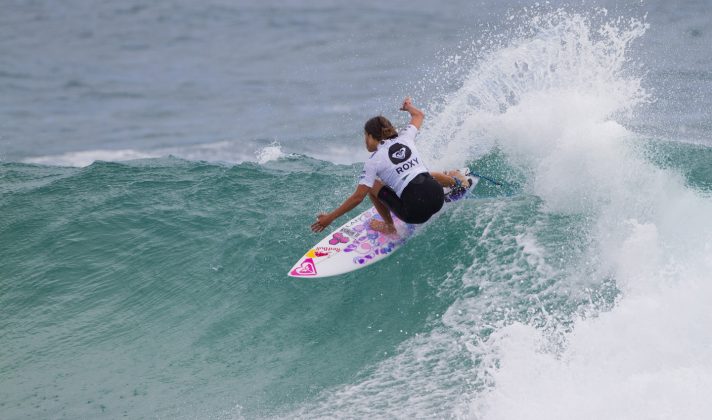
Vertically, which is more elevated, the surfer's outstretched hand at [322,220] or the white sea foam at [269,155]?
the surfer's outstretched hand at [322,220]

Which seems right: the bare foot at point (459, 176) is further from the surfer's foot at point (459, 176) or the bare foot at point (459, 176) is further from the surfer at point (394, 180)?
the surfer at point (394, 180)

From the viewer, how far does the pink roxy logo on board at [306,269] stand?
7602 mm

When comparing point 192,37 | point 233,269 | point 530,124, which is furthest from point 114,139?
point 530,124

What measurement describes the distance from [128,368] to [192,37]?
2204 cm

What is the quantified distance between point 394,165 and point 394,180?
0.16 m

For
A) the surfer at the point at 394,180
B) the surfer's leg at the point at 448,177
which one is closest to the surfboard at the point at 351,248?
the surfer's leg at the point at 448,177

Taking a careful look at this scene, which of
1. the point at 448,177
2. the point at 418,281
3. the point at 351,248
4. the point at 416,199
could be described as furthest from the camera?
the point at 448,177

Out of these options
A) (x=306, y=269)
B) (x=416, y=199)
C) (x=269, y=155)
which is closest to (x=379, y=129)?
(x=416, y=199)

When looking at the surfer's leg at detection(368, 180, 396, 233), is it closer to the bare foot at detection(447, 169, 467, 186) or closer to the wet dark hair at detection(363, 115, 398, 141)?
the wet dark hair at detection(363, 115, 398, 141)

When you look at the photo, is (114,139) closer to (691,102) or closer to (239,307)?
(239,307)

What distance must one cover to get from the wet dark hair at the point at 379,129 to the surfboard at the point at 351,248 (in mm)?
1292

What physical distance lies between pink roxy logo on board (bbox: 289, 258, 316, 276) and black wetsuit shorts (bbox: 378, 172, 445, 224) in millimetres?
1061

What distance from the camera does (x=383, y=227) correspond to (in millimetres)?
7887

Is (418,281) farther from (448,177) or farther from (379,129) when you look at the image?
(379,129)
